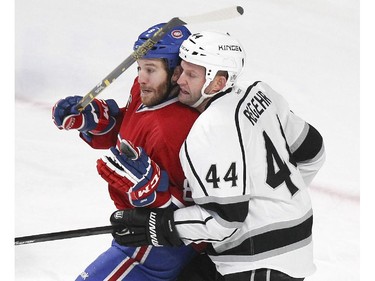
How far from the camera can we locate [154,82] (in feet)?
7.61

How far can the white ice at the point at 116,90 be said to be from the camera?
130 inches

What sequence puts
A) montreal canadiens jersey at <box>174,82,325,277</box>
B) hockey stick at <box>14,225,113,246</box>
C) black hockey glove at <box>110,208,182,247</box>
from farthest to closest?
1. hockey stick at <box>14,225,113,246</box>
2. black hockey glove at <box>110,208,182,247</box>
3. montreal canadiens jersey at <box>174,82,325,277</box>

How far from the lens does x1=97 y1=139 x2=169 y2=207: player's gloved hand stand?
2152 mm

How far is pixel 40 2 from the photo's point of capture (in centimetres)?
502

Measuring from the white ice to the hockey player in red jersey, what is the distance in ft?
2.46

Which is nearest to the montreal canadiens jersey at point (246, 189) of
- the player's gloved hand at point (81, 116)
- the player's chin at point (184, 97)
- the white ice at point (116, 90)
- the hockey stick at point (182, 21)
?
the player's chin at point (184, 97)

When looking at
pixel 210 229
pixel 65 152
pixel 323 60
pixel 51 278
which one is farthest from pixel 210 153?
pixel 323 60

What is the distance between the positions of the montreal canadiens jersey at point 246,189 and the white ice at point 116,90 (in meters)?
0.92

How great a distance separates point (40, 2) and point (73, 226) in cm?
210

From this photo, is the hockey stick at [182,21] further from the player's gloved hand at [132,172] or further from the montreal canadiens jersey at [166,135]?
the player's gloved hand at [132,172]

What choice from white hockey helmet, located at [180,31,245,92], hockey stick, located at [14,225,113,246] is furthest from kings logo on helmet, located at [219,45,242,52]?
hockey stick, located at [14,225,113,246]

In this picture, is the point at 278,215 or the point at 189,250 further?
the point at 189,250

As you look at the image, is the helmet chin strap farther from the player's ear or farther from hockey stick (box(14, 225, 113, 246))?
hockey stick (box(14, 225, 113, 246))

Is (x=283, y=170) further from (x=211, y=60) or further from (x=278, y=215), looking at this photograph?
(x=211, y=60)
